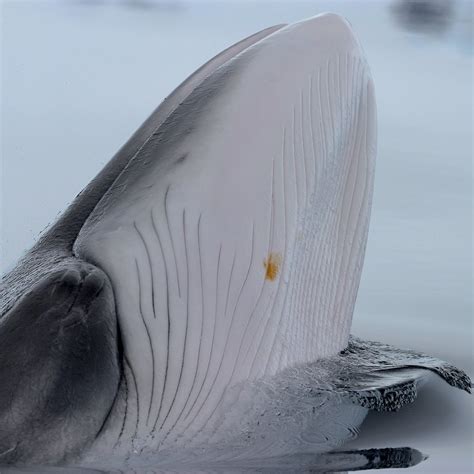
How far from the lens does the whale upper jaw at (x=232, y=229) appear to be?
10.8 ft

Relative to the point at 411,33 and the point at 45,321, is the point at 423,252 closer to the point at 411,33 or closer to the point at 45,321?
the point at 45,321

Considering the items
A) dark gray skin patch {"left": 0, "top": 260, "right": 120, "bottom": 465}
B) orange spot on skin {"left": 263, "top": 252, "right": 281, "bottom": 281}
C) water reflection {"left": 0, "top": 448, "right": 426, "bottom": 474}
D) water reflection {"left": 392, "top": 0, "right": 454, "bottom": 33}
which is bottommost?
water reflection {"left": 0, "top": 448, "right": 426, "bottom": 474}

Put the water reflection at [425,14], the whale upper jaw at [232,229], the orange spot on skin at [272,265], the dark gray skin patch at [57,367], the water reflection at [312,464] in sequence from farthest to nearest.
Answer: the water reflection at [425,14]
the orange spot on skin at [272,265]
the whale upper jaw at [232,229]
the water reflection at [312,464]
the dark gray skin patch at [57,367]

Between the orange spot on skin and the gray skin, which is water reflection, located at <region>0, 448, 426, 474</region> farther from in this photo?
the orange spot on skin

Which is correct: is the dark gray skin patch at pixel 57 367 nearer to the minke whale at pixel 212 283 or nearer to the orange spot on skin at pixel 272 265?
the minke whale at pixel 212 283

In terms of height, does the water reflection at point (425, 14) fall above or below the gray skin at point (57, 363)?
above

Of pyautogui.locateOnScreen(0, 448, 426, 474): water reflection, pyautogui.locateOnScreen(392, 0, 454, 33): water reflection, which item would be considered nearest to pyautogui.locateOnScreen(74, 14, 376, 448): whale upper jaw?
pyautogui.locateOnScreen(0, 448, 426, 474): water reflection

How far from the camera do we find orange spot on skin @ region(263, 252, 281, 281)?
3461mm

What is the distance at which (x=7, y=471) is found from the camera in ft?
9.88

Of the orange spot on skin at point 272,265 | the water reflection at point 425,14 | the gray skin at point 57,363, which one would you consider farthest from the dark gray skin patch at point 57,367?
the water reflection at point 425,14

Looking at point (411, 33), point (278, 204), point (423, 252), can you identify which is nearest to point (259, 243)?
A: point (278, 204)

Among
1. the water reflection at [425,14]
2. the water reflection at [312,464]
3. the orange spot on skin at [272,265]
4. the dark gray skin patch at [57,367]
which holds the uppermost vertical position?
the water reflection at [425,14]

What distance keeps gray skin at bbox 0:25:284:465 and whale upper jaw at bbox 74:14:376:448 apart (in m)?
0.08

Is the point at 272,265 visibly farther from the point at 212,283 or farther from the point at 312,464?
the point at 312,464
